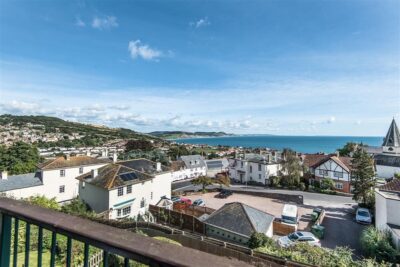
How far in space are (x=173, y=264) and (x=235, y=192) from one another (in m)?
39.0

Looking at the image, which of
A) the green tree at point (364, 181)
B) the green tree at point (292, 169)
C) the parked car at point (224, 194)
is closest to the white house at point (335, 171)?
the green tree at point (292, 169)

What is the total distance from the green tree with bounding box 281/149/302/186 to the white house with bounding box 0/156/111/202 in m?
30.3

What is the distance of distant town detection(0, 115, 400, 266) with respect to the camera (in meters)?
17.9

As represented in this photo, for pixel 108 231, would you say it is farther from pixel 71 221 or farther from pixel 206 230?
pixel 206 230

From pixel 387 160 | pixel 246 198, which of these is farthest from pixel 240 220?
pixel 387 160

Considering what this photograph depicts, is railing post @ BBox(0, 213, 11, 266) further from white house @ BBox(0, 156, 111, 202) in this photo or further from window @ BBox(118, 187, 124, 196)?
white house @ BBox(0, 156, 111, 202)

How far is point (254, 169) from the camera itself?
151ft

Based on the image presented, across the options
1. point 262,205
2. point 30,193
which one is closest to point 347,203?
point 262,205

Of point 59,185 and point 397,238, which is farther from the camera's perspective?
point 59,185

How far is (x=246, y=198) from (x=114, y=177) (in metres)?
19.9

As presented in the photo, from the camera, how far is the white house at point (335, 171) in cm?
3876

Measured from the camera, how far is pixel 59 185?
3053cm

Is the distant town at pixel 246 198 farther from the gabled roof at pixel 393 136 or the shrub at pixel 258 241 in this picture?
the gabled roof at pixel 393 136

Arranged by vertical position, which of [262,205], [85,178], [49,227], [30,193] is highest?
[49,227]
